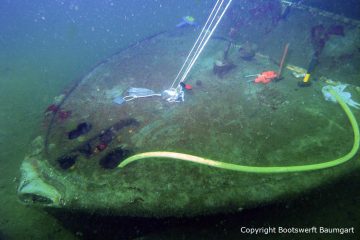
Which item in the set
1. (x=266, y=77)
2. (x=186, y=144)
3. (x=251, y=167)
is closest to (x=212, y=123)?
(x=186, y=144)

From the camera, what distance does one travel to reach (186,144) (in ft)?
12.1

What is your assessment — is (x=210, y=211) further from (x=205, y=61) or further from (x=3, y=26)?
(x=3, y=26)

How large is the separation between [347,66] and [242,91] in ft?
7.30

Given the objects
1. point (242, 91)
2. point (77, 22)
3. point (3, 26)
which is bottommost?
point (3, 26)

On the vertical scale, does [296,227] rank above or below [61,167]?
above

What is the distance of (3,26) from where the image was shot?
1249cm

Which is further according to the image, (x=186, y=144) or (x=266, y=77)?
(x=266, y=77)

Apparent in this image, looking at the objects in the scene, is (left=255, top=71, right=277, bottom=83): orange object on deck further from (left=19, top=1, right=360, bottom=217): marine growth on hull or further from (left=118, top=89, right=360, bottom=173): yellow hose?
(left=118, top=89, right=360, bottom=173): yellow hose

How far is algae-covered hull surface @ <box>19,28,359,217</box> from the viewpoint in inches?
116

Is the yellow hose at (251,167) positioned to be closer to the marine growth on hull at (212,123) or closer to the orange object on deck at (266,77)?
the marine growth on hull at (212,123)

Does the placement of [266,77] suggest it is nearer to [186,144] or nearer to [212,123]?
[212,123]

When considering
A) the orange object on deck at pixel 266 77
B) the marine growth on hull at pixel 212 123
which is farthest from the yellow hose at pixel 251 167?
the orange object on deck at pixel 266 77

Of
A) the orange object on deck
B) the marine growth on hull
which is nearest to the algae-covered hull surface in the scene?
the marine growth on hull

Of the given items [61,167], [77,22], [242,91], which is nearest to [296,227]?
[242,91]
